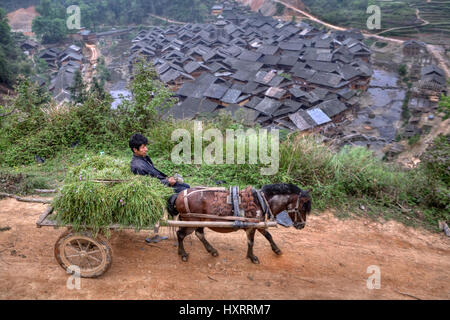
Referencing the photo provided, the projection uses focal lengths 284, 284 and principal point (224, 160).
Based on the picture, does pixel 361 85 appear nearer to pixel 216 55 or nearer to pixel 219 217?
pixel 216 55

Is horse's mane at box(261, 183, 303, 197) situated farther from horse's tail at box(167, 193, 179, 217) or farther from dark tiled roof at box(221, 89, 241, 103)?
dark tiled roof at box(221, 89, 241, 103)

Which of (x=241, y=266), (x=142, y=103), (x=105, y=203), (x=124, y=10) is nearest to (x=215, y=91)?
(x=142, y=103)

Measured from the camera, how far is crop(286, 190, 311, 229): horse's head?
425 cm

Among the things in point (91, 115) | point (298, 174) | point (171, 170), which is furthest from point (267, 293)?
point (91, 115)

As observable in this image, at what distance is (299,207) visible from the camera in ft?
14.0

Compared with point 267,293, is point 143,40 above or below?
above

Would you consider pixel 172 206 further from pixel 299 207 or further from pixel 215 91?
pixel 215 91

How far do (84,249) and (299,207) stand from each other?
10.5 feet

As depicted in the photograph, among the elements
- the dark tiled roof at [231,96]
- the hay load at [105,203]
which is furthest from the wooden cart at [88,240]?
the dark tiled roof at [231,96]

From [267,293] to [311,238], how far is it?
1.84 metres

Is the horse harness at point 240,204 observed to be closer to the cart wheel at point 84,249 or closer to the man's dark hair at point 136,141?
the man's dark hair at point 136,141

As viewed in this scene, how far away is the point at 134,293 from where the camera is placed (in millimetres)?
3895

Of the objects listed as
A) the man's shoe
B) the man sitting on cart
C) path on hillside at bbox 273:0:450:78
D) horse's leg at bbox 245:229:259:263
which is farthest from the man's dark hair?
path on hillside at bbox 273:0:450:78

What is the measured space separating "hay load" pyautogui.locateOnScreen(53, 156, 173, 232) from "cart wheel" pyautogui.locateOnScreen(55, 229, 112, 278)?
0.52 feet
